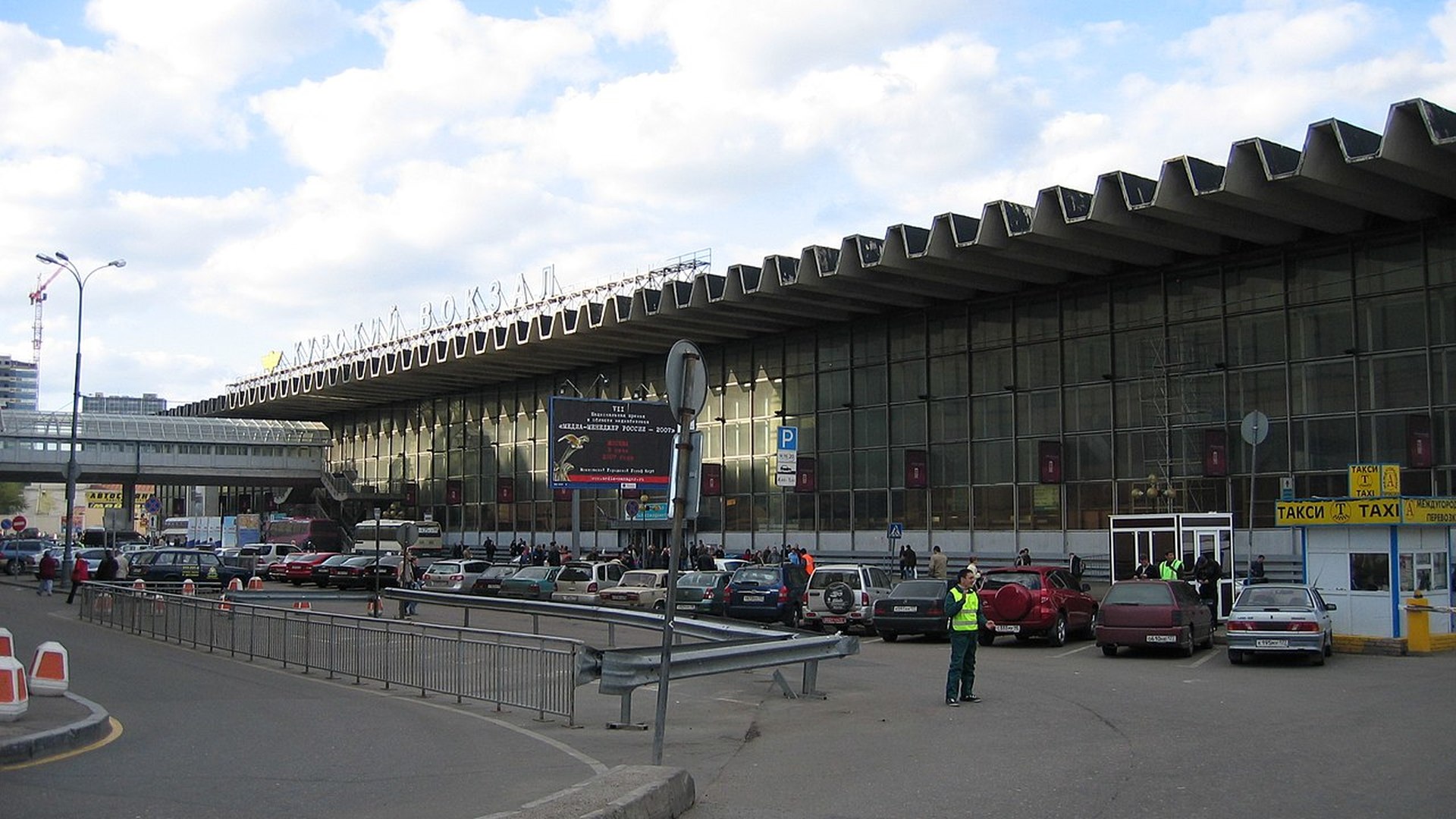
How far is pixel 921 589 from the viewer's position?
26.0 meters

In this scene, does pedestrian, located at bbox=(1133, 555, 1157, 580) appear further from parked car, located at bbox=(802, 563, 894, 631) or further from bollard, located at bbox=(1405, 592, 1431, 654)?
bollard, located at bbox=(1405, 592, 1431, 654)

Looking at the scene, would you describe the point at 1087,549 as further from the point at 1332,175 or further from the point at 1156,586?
the point at 1156,586

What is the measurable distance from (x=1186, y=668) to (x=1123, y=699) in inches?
194

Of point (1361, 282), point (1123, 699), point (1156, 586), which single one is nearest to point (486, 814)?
point (1123, 699)

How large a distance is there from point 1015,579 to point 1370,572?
6302 mm

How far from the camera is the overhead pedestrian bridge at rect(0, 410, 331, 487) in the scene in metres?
71.7

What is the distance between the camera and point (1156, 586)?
2233cm

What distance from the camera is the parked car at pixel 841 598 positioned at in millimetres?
27812

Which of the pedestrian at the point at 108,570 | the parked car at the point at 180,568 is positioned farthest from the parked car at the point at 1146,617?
the parked car at the point at 180,568

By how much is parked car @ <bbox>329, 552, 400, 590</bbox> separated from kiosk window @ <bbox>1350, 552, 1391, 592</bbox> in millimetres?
31752

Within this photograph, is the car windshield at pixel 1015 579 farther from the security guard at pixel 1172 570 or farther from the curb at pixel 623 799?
the curb at pixel 623 799

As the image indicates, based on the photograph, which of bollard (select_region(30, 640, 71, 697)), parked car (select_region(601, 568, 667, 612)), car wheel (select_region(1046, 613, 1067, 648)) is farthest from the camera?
parked car (select_region(601, 568, 667, 612))

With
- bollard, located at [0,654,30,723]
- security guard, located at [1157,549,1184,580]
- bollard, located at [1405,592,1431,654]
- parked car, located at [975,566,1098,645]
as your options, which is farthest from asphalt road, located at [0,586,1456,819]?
security guard, located at [1157,549,1184,580]

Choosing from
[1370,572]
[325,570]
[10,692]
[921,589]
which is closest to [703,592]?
[921,589]
